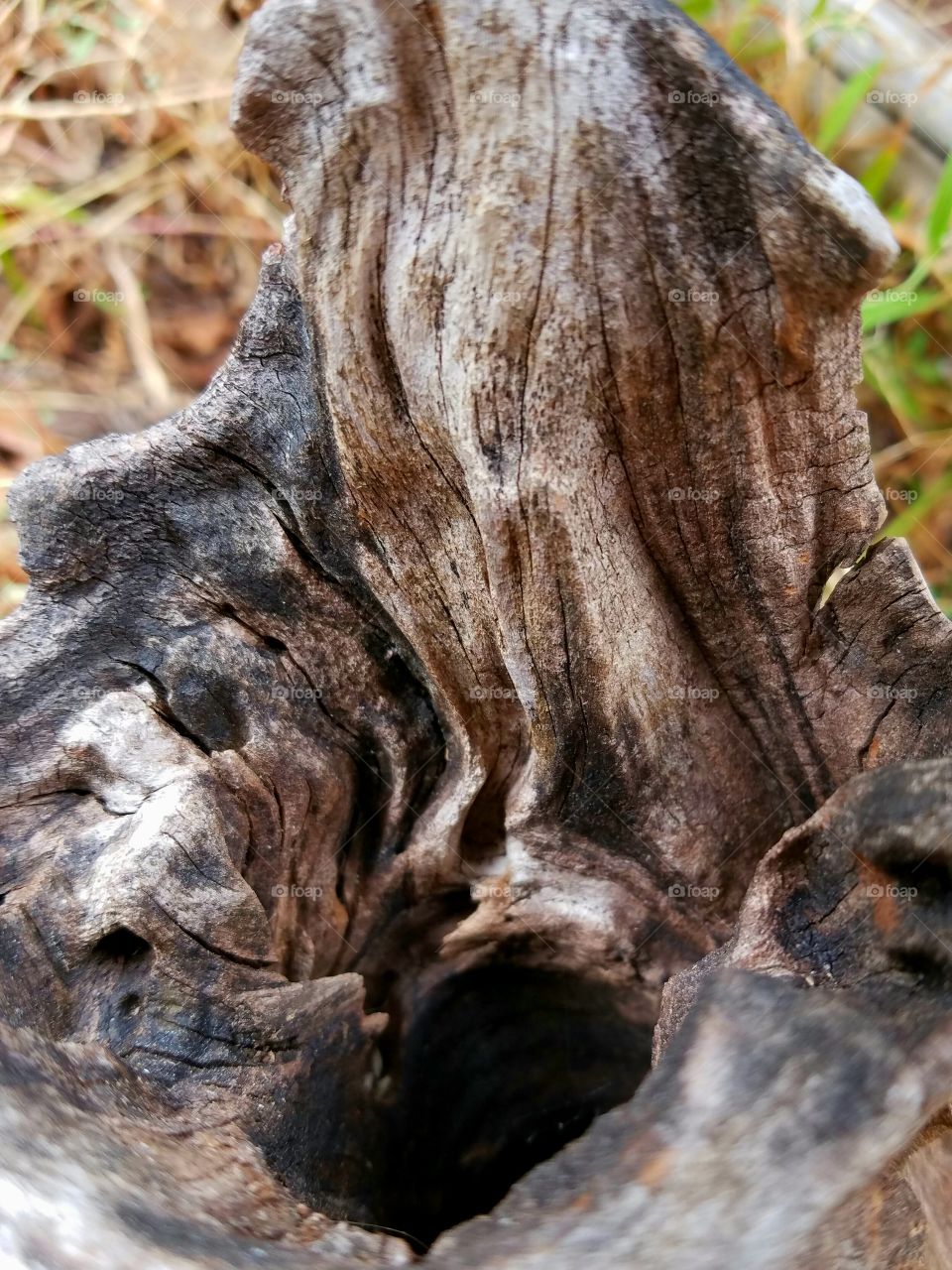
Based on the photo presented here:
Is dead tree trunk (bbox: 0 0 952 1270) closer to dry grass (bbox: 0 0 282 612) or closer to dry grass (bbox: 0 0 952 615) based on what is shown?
dry grass (bbox: 0 0 952 615)

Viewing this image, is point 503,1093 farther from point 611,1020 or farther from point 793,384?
point 793,384

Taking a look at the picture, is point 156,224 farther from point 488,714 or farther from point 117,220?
point 488,714

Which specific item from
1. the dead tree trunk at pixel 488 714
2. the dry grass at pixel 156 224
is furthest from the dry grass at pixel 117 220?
the dead tree trunk at pixel 488 714

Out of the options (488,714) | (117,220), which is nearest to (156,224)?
(117,220)

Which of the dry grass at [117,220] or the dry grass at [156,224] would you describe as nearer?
the dry grass at [156,224]

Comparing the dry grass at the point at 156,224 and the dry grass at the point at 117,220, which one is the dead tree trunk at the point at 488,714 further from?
the dry grass at the point at 117,220
